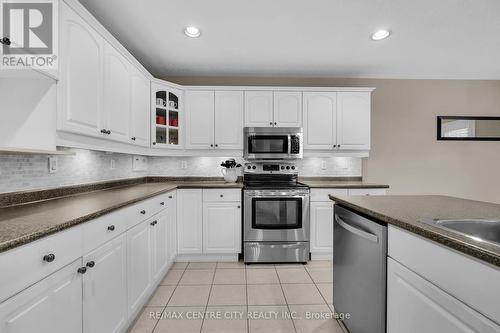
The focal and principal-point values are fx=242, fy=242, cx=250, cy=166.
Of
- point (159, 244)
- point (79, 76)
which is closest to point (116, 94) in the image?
point (79, 76)

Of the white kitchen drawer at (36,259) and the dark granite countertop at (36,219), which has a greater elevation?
the dark granite countertop at (36,219)

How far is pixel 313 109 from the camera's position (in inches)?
129

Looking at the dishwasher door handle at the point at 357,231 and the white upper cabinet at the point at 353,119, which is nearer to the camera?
the dishwasher door handle at the point at 357,231

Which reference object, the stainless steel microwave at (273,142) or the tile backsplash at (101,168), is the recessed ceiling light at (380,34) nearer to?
the stainless steel microwave at (273,142)

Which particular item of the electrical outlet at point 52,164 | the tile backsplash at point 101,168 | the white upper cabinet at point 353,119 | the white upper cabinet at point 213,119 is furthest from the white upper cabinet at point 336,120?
the electrical outlet at point 52,164

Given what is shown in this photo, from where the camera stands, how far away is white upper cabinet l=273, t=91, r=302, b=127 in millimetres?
3258

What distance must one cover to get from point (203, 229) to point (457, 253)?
99.1 inches

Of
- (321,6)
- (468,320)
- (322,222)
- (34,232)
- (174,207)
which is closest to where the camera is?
(468,320)

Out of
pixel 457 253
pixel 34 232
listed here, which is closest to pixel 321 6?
pixel 457 253

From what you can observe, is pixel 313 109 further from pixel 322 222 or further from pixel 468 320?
pixel 468 320

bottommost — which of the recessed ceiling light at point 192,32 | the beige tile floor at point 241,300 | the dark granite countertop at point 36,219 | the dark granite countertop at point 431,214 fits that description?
the beige tile floor at point 241,300

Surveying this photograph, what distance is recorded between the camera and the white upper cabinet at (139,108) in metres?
2.44

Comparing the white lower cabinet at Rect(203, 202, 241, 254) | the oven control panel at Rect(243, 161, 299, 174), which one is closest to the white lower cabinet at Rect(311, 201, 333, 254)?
the oven control panel at Rect(243, 161, 299, 174)

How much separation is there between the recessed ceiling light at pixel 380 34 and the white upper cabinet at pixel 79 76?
2.48 meters
